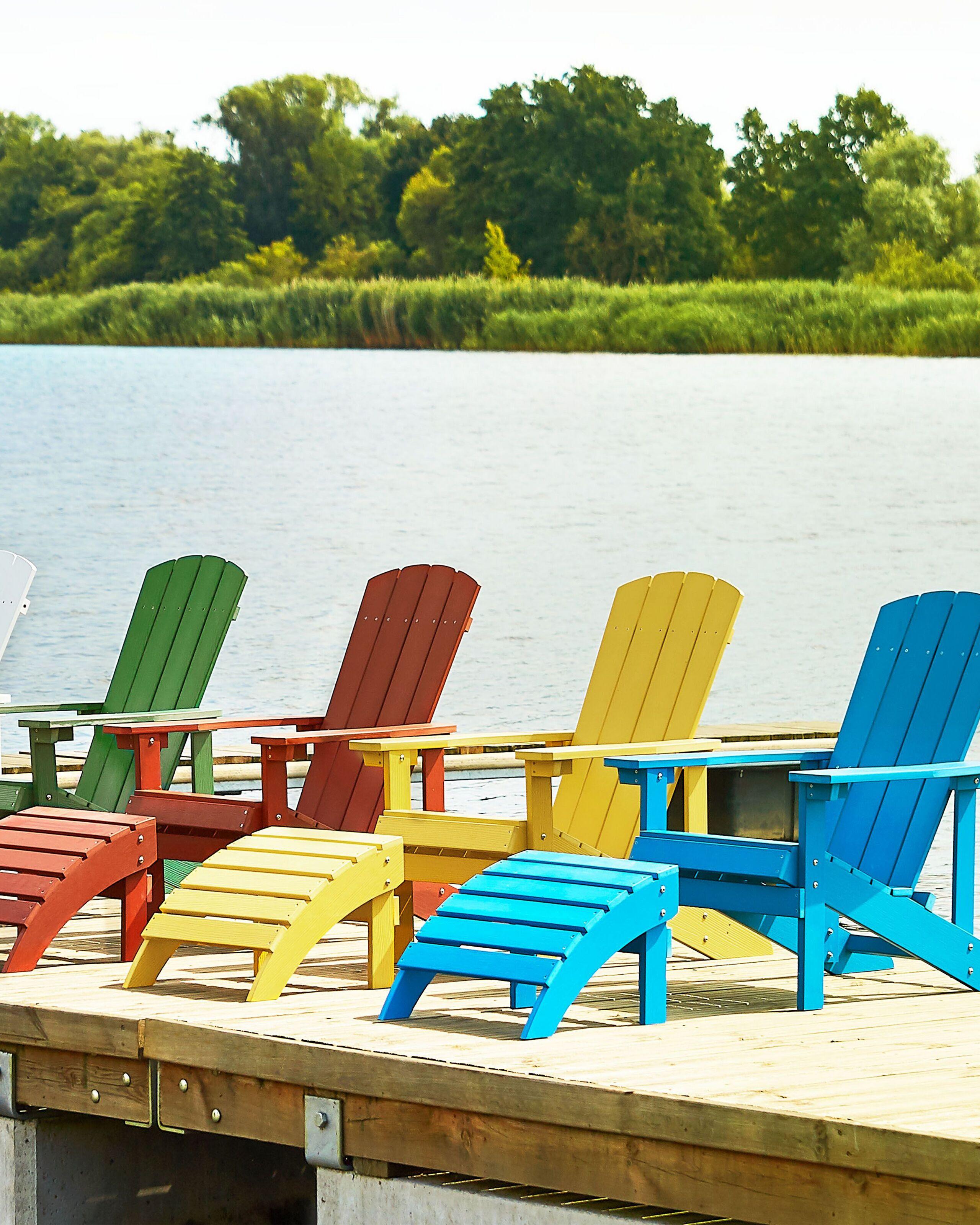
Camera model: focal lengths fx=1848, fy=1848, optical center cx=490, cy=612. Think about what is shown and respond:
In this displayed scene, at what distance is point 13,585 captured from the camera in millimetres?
5262

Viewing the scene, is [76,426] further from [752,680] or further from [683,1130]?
[683,1130]

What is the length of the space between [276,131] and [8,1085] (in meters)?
19.7

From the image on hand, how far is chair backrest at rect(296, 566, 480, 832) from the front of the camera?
451 centimetres

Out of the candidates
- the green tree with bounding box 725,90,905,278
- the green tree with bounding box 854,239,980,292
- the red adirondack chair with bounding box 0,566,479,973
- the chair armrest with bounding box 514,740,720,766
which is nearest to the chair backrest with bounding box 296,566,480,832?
the red adirondack chair with bounding box 0,566,479,973

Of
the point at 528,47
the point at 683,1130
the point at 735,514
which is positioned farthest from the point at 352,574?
the point at 683,1130

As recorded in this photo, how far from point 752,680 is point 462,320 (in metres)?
5.38

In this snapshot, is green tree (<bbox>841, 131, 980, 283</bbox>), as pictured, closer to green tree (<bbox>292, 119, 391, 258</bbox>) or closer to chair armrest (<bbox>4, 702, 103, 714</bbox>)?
green tree (<bbox>292, 119, 391, 258</bbox>)

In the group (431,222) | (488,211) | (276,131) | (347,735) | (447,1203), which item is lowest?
(447,1203)

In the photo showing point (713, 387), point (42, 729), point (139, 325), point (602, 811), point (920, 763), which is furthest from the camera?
point (713, 387)

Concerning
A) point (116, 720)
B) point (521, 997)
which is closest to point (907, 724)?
point (521, 997)

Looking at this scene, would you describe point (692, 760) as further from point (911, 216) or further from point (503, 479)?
point (503, 479)

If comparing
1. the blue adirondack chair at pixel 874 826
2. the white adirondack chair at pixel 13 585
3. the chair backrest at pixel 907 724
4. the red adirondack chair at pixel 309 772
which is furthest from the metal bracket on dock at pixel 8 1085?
the white adirondack chair at pixel 13 585

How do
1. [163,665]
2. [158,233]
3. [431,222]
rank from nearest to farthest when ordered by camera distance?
[163,665] < [158,233] < [431,222]

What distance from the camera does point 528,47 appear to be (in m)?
23.1
